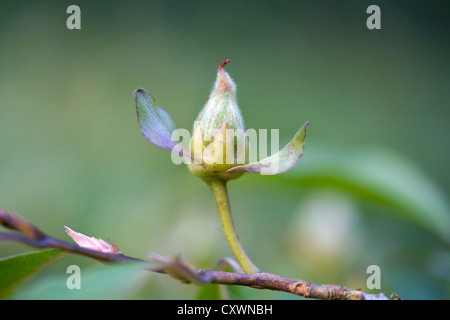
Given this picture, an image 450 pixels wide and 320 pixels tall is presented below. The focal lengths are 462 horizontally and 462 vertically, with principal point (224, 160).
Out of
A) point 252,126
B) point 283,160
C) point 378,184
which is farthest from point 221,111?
point 252,126

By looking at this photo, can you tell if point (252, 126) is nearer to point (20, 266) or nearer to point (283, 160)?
point (283, 160)

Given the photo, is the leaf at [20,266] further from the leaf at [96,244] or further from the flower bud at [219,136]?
the flower bud at [219,136]

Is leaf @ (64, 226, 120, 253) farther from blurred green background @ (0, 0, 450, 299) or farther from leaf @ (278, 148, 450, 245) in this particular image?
leaf @ (278, 148, 450, 245)

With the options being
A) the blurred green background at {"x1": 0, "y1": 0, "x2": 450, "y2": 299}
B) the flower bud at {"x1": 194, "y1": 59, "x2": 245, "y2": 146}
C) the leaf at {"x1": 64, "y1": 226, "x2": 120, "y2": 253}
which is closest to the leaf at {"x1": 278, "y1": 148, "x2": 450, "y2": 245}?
the blurred green background at {"x1": 0, "y1": 0, "x2": 450, "y2": 299}

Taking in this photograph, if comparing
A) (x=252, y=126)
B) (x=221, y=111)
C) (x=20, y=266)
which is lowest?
(x=20, y=266)

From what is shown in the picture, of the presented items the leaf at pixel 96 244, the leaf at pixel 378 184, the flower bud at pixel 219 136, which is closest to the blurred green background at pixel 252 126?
the leaf at pixel 378 184

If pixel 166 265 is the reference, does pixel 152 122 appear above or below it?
above
